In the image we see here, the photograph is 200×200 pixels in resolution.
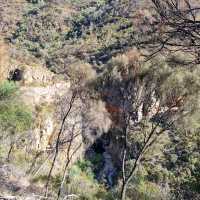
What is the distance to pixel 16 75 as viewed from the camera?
80.2 ft

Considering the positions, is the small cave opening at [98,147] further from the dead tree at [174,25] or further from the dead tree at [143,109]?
the dead tree at [174,25]

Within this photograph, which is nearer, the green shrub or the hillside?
the hillside

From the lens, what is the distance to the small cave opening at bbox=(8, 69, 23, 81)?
2338 centimetres

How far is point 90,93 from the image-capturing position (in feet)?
58.6

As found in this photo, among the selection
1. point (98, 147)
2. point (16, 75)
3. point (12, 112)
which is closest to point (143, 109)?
point (12, 112)

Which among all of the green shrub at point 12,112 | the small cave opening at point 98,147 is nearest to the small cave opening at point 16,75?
the green shrub at point 12,112

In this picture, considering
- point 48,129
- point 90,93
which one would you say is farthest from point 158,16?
point 48,129

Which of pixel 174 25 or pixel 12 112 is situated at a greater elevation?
pixel 12 112

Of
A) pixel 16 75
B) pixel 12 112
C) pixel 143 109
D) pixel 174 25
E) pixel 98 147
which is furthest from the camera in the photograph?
pixel 16 75

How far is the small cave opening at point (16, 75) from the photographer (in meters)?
23.4

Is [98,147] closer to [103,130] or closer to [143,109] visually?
[103,130]

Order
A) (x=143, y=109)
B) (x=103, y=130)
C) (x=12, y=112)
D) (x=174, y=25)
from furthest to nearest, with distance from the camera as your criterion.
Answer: (x=103, y=130), (x=12, y=112), (x=143, y=109), (x=174, y=25)

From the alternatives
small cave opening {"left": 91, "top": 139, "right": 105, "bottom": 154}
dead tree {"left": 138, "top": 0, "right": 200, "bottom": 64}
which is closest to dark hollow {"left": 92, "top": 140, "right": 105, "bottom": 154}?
small cave opening {"left": 91, "top": 139, "right": 105, "bottom": 154}

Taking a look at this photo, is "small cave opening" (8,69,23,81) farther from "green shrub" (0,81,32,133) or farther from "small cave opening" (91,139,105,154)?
"small cave opening" (91,139,105,154)
